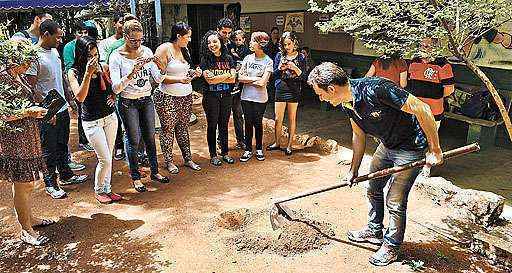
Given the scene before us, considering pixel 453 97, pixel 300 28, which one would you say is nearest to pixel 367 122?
pixel 453 97

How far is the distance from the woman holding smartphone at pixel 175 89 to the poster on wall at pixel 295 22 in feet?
13.9

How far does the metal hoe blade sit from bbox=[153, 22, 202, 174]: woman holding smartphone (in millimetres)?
1658

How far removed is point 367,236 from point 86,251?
2226mm

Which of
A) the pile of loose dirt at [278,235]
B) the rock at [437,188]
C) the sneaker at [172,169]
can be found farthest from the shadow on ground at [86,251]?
the rock at [437,188]

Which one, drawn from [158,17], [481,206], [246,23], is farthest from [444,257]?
[246,23]

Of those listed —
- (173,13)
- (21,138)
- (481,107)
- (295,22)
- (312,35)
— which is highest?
(173,13)

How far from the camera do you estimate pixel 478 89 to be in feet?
19.7

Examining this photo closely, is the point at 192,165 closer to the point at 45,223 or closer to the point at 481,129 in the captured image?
the point at 45,223

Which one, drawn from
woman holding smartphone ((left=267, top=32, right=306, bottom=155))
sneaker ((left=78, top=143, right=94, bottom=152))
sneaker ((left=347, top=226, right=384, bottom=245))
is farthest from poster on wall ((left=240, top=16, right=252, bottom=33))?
sneaker ((left=347, top=226, right=384, bottom=245))

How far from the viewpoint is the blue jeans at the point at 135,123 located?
166 inches

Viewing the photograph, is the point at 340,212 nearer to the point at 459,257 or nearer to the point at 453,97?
the point at 459,257

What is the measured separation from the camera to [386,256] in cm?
318

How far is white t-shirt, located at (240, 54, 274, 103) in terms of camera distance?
507 centimetres

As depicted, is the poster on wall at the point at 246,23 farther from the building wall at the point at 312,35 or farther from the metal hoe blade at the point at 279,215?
the metal hoe blade at the point at 279,215
